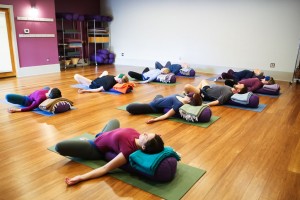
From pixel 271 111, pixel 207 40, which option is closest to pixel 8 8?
pixel 207 40

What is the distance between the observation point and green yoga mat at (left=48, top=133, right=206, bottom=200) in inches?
74.3

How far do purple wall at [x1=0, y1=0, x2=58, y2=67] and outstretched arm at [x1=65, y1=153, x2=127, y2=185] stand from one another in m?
5.47

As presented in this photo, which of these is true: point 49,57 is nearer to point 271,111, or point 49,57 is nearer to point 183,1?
point 183,1

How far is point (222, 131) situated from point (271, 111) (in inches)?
51.8

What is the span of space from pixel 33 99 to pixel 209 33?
17.1 ft

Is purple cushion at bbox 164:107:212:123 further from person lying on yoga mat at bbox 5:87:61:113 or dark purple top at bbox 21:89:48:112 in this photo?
dark purple top at bbox 21:89:48:112

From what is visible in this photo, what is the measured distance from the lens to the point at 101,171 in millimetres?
2047

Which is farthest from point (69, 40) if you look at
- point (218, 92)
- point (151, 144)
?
point (151, 144)

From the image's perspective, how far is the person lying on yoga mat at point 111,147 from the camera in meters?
1.95

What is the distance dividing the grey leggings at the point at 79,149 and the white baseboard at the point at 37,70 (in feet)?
16.8

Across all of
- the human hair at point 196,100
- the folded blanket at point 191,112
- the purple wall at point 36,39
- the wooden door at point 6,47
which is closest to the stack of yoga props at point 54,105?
the folded blanket at point 191,112

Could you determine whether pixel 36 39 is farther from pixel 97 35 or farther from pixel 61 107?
pixel 61 107

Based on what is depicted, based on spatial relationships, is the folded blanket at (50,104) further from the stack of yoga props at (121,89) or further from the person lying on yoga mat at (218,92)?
the person lying on yoga mat at (218,92)

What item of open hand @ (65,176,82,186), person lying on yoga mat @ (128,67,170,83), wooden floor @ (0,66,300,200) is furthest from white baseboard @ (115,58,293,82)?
open hand @ (65,176,82,186)
